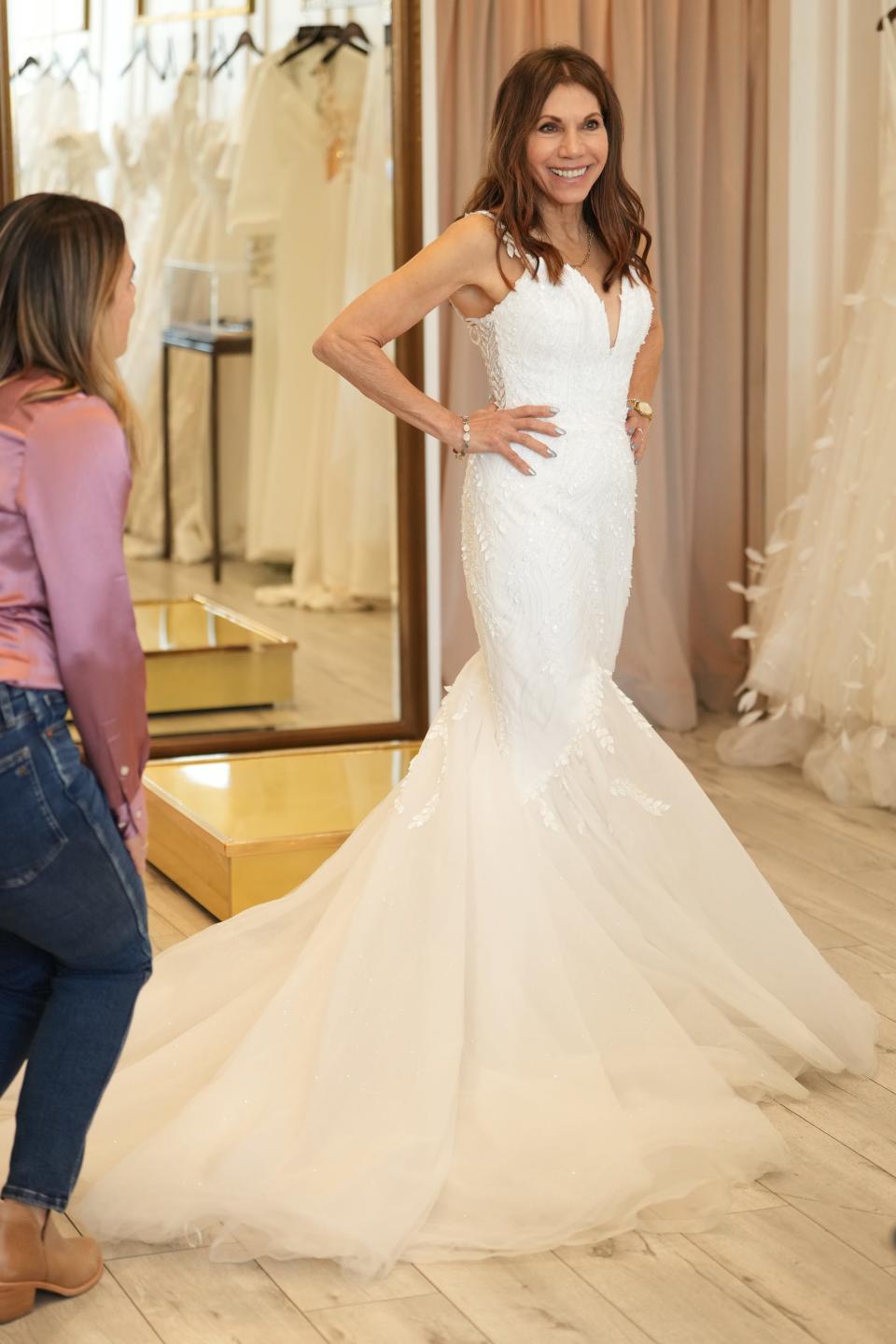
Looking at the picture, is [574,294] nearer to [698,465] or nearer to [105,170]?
[105,170]

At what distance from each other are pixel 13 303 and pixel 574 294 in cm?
107

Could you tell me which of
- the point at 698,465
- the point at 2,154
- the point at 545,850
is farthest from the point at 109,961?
the point at 698,465

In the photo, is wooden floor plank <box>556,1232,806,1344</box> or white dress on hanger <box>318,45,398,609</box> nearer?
wooden floor plank <box>556,1232,806,1344</box>

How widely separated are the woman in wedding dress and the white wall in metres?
2.13

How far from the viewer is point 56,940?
196 cm

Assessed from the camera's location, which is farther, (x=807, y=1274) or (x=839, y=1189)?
(x=839, y=1189)

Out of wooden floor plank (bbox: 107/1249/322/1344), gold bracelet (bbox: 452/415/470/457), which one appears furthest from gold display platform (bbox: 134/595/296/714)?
wooden floor plank (bbox: 107/1249/322/1344)

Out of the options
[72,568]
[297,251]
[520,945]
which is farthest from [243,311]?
[72,568]

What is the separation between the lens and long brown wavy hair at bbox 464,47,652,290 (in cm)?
265

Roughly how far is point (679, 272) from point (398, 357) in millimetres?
1124

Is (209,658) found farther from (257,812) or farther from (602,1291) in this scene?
(602,1291)

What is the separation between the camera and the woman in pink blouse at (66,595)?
5.94 feet

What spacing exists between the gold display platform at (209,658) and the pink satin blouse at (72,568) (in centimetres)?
270

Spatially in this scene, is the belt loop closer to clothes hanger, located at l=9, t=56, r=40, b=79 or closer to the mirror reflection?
A: the mirror reflection
